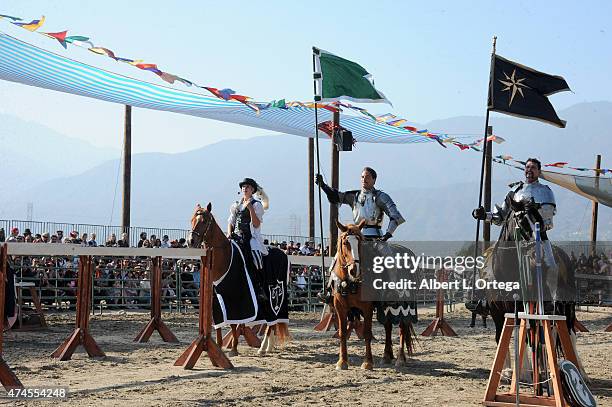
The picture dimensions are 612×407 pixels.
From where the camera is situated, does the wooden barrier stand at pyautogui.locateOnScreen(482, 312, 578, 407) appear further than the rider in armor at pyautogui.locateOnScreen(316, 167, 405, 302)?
No

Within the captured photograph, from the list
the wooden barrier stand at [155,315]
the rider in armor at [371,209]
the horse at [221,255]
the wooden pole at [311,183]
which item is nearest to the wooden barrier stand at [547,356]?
the rider in armor at [371,209]

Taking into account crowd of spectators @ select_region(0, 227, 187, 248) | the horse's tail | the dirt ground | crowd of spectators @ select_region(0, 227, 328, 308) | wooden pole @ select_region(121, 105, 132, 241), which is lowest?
the dirt ground

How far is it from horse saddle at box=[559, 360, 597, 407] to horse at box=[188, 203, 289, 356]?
4.56 m

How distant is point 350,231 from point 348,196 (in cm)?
99

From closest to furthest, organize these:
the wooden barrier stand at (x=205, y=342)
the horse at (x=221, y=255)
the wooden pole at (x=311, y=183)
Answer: the wooden barrier stand at (x=205, y=342) → the horse at (x=221, y=255) → the wooden pole at (x=311, y=183)

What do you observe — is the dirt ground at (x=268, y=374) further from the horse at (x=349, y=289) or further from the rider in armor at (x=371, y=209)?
the rider in armor at (x=371, y=209)

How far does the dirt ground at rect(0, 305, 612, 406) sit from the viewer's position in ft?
25.0

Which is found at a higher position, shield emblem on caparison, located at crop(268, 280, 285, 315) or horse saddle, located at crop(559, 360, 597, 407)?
shield emblem on caparison, located at crop(268, 280, 285, 315)

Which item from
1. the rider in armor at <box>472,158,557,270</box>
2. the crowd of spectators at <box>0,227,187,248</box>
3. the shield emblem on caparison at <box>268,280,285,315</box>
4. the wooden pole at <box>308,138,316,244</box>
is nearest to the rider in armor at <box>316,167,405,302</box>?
the shield emblem on caparison at <box>268,280,285,315</box>

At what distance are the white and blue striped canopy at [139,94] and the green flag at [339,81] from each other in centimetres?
505

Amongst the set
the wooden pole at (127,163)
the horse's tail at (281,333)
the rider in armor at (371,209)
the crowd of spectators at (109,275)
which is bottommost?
the horse's tail at (281,333)

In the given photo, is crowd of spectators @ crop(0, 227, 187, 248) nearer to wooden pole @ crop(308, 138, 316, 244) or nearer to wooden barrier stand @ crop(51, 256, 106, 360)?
wooden barrier stand @ crop(51, 256, 106, 360)

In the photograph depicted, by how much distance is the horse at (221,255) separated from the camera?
1045 cm

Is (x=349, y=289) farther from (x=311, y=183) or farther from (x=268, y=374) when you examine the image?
(x=311, y=183)
